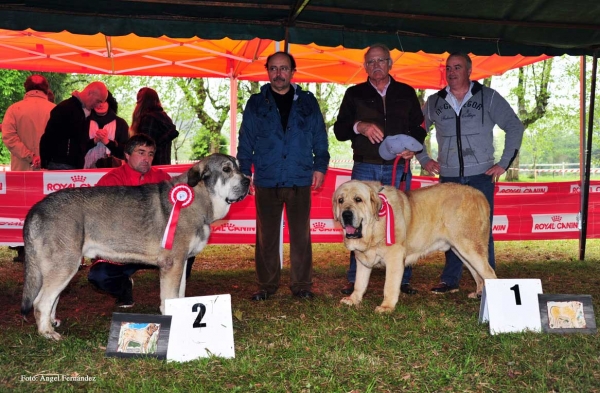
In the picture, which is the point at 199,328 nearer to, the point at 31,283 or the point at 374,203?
the point at 31,283

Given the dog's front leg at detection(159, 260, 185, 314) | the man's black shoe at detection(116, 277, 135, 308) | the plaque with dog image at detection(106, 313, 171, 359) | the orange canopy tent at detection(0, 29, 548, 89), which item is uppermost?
the orange canopy tent at detection(0, 29, 548, 89)

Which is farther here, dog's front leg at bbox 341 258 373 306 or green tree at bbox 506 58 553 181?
green tree at bbox 506 58 553 181

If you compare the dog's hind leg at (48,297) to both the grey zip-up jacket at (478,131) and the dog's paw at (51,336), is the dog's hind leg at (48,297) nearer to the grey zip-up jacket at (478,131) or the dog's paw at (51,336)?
the dog's paw at (51,336)

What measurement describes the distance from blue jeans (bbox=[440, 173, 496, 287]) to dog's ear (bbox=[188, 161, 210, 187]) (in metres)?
2.99

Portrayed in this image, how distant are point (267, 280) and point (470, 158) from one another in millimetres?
2697

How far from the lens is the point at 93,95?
7.77m

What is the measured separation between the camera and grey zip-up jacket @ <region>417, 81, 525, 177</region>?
635cm

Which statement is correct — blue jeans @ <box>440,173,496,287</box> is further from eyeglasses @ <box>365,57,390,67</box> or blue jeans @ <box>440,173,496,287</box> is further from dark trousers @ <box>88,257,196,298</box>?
dark trousers @ <box>88,257,196,298</box>

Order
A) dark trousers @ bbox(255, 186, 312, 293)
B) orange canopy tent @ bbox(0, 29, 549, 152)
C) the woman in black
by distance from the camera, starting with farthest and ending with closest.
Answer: orange canopy tent @ bbox(0, 29, 549, 152) → the woman in black → dark trousers @ bbox(255, 186, 312, 293)

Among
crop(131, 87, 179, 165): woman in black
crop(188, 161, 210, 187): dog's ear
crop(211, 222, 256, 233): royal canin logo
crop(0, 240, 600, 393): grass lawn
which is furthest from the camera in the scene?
crop(211, 222, 256, 233): royal canin logo

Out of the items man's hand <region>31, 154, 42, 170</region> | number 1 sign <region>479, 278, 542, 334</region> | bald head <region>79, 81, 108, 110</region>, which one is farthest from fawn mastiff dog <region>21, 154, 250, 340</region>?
man's hand <region>31, 154, 42, 170</region>

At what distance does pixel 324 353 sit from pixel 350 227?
1485 mm

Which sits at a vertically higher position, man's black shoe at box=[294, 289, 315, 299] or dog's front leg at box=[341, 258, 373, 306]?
dog's front leg at box=[341, 258, 373, 306]

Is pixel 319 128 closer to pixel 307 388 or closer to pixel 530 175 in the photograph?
pixel 307 388
